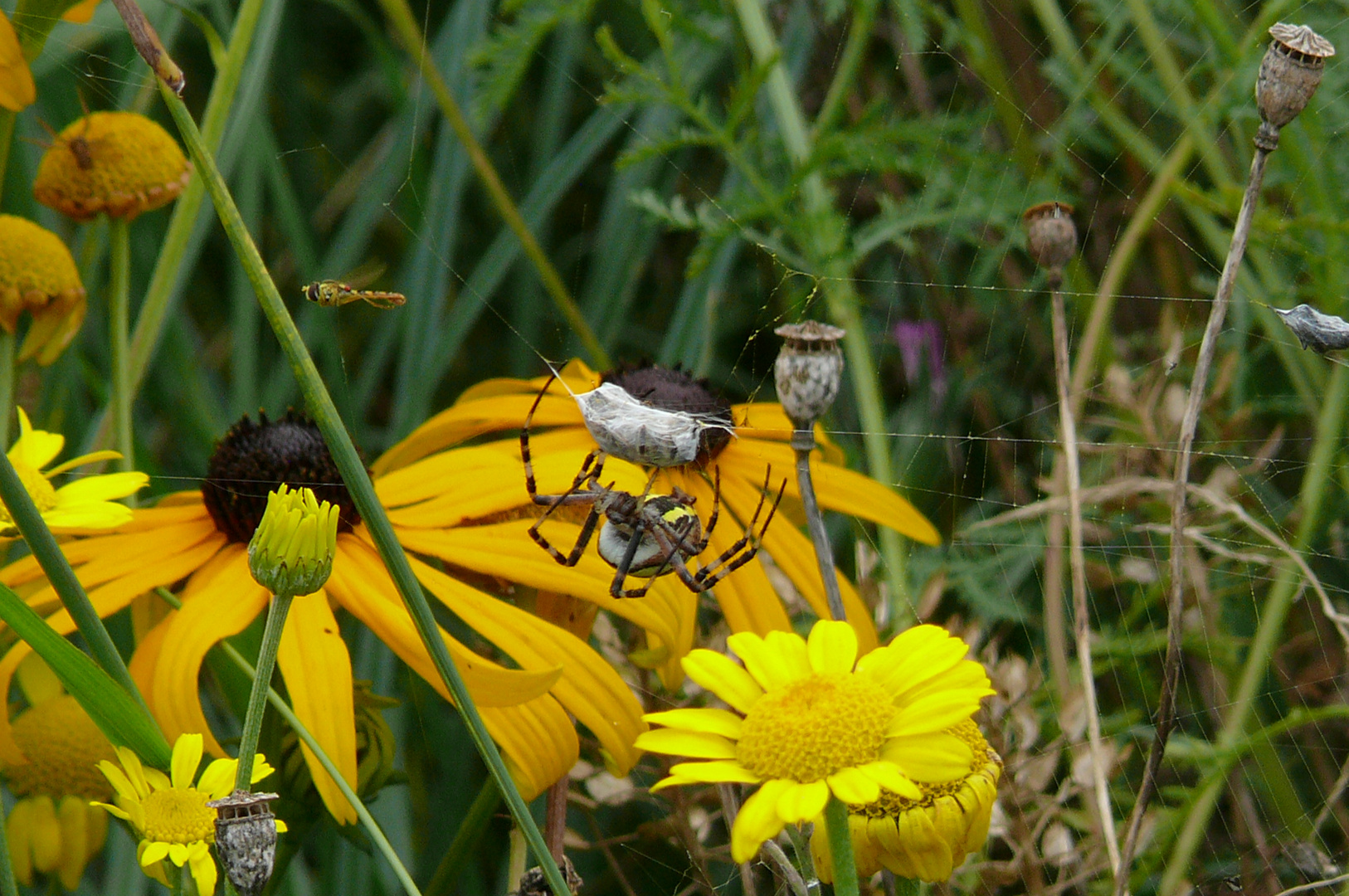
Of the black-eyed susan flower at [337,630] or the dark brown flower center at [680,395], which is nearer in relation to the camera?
the black-eyed susan flower at [337,630]

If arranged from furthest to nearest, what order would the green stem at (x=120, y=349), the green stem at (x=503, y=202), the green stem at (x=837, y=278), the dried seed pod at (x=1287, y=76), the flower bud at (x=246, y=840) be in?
the green stem at (x=503, y=202) < the green stem at (x=837, y=278) < the green stem at (x=120, y=349) < the dried seed pod at (x=1287, y=76) < the flower bud at (x=246, y=840)

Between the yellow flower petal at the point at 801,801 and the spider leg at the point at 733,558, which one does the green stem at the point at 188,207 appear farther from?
the yellow flower petal at the point at 801,801


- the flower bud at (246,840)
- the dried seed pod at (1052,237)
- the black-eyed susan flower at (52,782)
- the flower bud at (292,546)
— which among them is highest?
the dried seed pod at (1052,237)

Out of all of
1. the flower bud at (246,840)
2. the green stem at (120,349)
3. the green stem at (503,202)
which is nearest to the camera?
the flower bud at (246,840)

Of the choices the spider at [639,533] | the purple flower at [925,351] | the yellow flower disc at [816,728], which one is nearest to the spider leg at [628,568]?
the spider at [639,533]

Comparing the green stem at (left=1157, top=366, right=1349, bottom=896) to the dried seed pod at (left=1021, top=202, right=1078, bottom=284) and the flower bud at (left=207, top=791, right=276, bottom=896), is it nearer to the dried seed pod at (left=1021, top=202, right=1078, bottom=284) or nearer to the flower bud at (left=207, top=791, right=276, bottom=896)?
the dried seed pod at (left=1021, top=202, right=1078, bottom=284)

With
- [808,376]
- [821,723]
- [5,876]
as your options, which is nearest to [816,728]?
[821,723]

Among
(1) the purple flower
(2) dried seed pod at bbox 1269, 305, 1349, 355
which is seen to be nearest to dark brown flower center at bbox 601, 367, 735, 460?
(2) dried seed pod at bbox 1269, 305, 1349, 355
